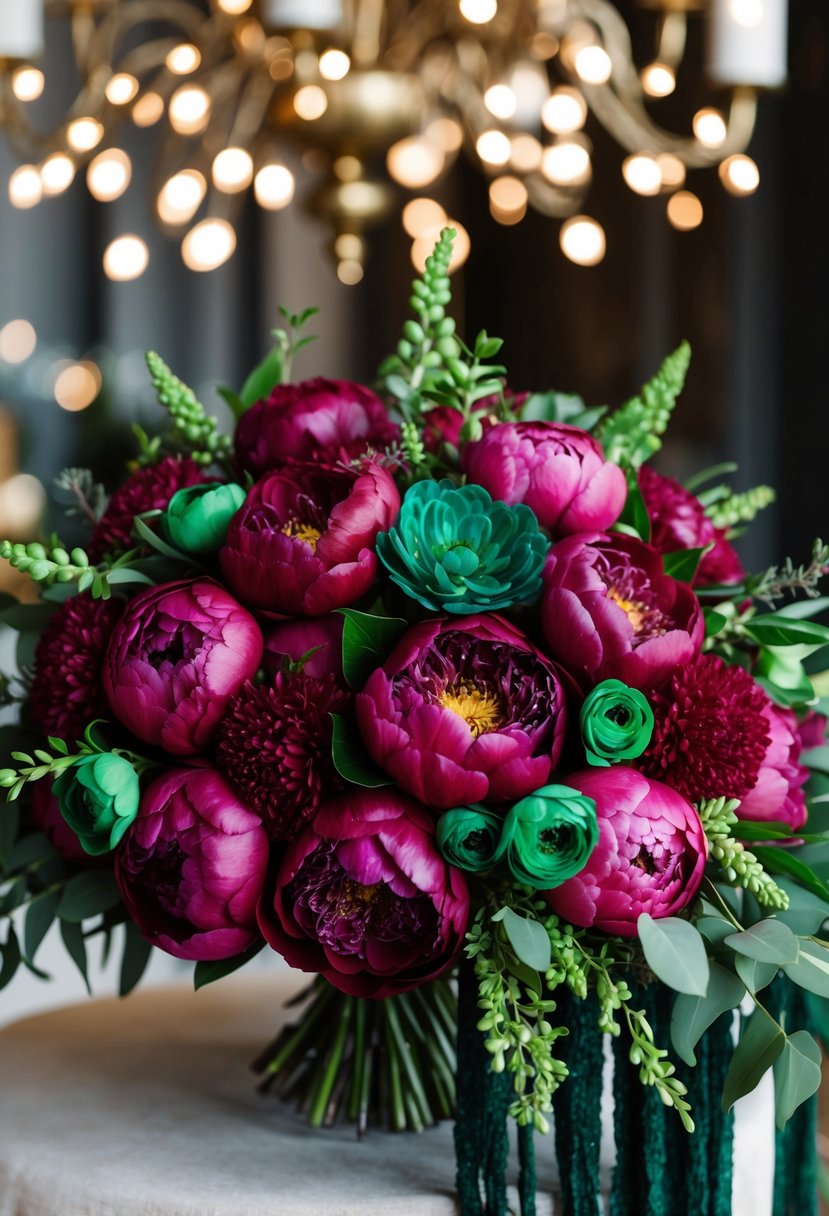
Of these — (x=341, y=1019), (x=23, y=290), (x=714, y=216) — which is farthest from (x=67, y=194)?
(x=341, y=1019)

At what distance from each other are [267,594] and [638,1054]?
0.92 feet

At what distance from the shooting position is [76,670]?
69 centimetres

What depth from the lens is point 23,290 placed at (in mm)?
3947

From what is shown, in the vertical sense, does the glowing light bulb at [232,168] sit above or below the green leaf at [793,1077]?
above

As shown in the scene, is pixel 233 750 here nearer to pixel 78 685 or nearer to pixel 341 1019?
pixel 78 685

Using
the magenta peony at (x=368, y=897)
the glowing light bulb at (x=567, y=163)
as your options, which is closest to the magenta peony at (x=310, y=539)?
the magenta peony at (x=368, y=897)

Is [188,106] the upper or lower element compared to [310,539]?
upper

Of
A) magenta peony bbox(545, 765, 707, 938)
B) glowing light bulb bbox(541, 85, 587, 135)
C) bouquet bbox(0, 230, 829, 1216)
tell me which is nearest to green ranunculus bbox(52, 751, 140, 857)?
bouquet bbox(0, 230, 829, 1216)

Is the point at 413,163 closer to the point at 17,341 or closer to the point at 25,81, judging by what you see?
the point at 25,81

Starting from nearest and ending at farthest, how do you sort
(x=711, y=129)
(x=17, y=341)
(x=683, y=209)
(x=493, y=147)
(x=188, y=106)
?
(x=711, y=129), (x=188, y=106), (x=493, y=147), (x=683, y=209), (x=17, y=341)

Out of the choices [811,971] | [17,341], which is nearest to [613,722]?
[811,971]

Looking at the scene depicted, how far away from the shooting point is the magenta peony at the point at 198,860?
631 mm

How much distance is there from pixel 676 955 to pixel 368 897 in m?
0.15

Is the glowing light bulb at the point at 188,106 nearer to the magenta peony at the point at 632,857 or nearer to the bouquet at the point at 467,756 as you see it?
the bouquet at the point at 467,756
